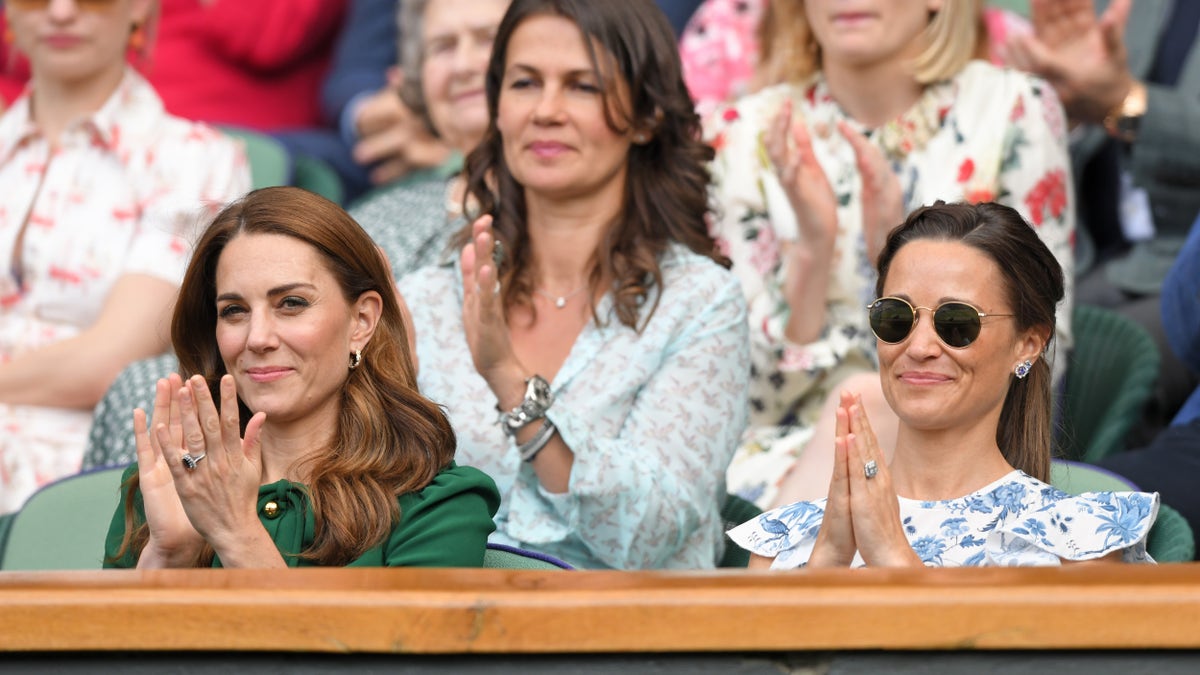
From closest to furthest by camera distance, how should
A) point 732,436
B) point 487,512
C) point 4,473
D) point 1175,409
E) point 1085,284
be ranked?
point 487,512, point 732,436, point 4,473, point 1175,409, point 1085,284

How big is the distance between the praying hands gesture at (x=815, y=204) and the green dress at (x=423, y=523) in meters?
1.17

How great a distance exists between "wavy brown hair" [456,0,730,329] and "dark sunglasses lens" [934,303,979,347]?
0.75 metres

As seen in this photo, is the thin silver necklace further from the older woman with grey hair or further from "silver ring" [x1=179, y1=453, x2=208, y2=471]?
"silver ring" [x1=179, y1=453, x2=208, y2=471]

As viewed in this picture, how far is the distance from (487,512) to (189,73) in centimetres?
318

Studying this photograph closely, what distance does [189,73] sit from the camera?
503 cm

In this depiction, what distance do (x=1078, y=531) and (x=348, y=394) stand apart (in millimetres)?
960

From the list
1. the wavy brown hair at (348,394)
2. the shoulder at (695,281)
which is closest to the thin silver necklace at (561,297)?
the shoulder at (695,281)

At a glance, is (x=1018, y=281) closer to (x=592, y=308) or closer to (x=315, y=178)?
(x=592, y=308)

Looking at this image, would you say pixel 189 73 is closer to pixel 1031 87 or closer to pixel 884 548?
pixel 1031 87

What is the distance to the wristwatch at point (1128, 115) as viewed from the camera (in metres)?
3.69

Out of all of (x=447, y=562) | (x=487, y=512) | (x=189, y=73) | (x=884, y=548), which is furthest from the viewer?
(x=189, y=73)

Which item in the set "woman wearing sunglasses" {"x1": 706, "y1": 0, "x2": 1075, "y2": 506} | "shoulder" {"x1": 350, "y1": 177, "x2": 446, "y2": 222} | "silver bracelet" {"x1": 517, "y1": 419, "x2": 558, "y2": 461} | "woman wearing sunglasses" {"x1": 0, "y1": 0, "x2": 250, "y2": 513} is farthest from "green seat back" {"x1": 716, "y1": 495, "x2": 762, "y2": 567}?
"woman wearing sunglasses" {"x1": 0, "y1": 0, "x2": 250, "y2": 513}

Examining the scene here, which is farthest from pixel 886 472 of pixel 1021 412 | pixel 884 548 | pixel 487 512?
pixel 487 512

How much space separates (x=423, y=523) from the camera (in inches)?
84.0
